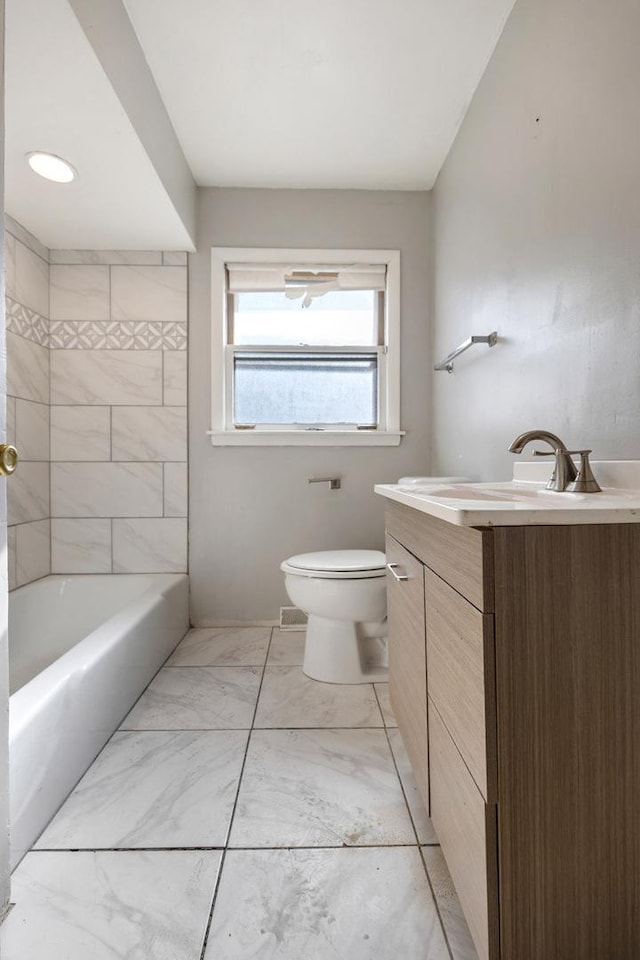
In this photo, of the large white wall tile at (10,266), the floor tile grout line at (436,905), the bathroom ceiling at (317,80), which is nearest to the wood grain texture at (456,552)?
the floor tile grout line at (436,905)

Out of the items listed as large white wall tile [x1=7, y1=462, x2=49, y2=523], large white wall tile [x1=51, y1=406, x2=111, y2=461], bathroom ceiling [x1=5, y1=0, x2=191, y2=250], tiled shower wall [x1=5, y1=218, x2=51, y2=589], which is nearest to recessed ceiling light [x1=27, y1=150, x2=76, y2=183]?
bathroom ceiling [x1=5, y1=0, x2=191, y2=250]

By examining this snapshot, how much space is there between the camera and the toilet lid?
1.84m

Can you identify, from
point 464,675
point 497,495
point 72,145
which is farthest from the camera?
point 72,145

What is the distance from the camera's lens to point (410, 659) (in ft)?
3.84

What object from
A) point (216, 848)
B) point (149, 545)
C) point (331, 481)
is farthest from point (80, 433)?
point (216, 848)

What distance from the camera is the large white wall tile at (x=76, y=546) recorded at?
97.3 inches

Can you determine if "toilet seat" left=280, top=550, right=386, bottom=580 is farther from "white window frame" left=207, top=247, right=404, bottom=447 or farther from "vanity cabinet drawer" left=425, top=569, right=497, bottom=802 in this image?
"vanity cabinet drawer" left=425, top=569, right=497, bottom=802

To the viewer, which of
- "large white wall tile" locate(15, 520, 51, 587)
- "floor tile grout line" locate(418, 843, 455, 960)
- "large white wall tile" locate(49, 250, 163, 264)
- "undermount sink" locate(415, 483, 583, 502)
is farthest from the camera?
"large white wall tile" locate(49, 250, 163, 264)

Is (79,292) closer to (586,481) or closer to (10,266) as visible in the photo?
(10,266)

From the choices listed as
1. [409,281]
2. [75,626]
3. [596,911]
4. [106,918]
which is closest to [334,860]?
[106,918]

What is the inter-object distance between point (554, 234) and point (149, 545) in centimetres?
209

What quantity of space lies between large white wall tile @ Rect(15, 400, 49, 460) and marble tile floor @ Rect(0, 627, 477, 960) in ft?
4.11

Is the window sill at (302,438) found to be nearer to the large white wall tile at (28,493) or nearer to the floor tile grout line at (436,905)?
the large white wall tile at (28,493)

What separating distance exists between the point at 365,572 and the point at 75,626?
134 centimetres
